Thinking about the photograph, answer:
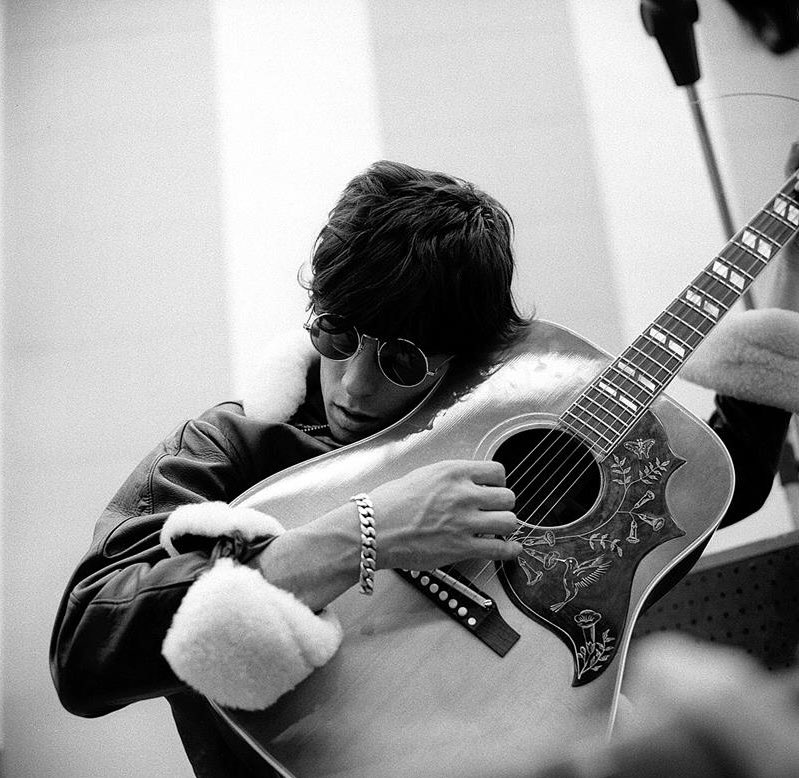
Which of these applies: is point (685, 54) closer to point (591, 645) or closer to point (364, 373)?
point (364, 373)

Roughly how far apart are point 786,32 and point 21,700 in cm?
224

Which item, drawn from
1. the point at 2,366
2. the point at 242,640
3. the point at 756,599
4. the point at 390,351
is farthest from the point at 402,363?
the point at 2,366

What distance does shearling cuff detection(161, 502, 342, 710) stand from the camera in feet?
2.56

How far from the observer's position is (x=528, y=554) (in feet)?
3.08

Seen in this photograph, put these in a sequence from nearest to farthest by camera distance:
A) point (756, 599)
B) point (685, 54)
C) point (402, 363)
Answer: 1. point (402, 363)
2. point (756, 599)
3. point (685, 54)

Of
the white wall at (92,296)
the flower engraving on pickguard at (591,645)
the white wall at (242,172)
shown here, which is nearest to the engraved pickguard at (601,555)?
the flower engraving on pickguard at (591,645)

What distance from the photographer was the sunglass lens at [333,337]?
1.12 meters

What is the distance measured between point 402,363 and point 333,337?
100 mm

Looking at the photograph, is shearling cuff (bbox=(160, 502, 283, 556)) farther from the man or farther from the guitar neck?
the guitar neck

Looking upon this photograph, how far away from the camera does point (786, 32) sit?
2.02 meters

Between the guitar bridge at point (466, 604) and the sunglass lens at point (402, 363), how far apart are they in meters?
0.29

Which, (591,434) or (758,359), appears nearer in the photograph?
(591,434)

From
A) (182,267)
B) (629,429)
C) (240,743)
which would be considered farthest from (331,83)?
(240,743)

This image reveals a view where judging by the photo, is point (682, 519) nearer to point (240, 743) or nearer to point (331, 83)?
point (240, 743)
